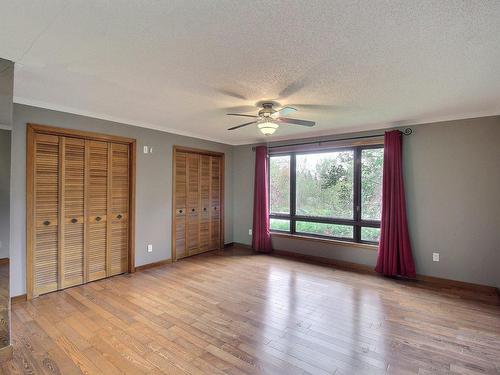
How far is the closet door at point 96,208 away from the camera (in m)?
3.68

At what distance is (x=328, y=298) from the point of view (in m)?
3.23

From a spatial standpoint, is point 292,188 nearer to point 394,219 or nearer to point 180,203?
point 394,219

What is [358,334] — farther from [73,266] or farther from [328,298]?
[73,266]

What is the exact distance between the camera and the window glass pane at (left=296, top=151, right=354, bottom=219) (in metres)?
4.60

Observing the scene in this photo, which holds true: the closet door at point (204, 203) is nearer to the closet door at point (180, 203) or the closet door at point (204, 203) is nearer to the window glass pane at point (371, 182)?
the closet door at point (180, 203)

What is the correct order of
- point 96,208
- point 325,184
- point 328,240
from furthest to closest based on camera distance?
point 325,184 → point 328,240 → point 96,208

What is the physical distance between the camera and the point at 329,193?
4.80 m

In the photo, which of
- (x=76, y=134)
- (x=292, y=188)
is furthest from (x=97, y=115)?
(x=292, y=188)

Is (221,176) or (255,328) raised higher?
(221,176)

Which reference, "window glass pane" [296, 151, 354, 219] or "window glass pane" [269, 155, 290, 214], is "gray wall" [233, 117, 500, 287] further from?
"window glass pane" [269, 155, 290, 214]

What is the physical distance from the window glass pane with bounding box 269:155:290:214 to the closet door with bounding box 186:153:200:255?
5.12 feet

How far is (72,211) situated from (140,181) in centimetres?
105

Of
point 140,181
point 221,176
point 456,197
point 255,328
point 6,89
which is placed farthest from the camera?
point 221,176

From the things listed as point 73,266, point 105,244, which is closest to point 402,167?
point 105,244
